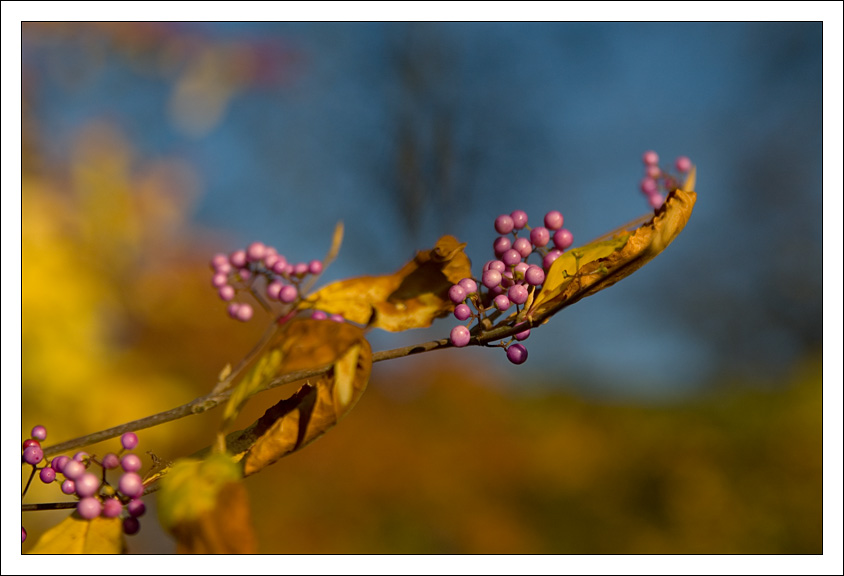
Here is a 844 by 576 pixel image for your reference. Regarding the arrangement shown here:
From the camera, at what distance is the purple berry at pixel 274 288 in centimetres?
54

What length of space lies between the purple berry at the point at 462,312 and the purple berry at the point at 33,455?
37 centimetres

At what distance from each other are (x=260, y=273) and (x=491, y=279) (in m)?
0.25

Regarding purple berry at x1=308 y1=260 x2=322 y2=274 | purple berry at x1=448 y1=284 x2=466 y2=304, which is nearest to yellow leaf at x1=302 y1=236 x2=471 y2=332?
purple berry at x1=448 y1=284 x2=466 y2=304

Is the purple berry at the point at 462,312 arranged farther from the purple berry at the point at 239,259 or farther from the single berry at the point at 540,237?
the purple berry at the point at 239,259

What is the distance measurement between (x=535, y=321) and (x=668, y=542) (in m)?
3.57

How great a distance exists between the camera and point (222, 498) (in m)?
0.33

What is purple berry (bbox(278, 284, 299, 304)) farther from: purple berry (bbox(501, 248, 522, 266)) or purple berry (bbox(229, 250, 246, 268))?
purple berry (bbox(501, 248, 522, 266))

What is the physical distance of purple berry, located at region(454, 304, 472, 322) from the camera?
0.42 m

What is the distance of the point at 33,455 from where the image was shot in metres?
0.51

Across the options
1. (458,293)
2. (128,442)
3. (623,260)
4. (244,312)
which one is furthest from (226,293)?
(623,260)

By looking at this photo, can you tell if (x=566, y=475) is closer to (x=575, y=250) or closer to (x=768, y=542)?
(x=768, y=542)

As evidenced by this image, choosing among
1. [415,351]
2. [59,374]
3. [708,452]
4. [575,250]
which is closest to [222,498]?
[415,351]

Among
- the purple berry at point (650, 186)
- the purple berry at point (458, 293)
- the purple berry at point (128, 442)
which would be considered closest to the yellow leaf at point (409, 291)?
the purple berry at point (458, 293)

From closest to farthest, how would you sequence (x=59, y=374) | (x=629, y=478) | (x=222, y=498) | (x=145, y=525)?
(x=222, y=498), (x=59, y=374), (x=145, y=525), (x=629, y=478)
